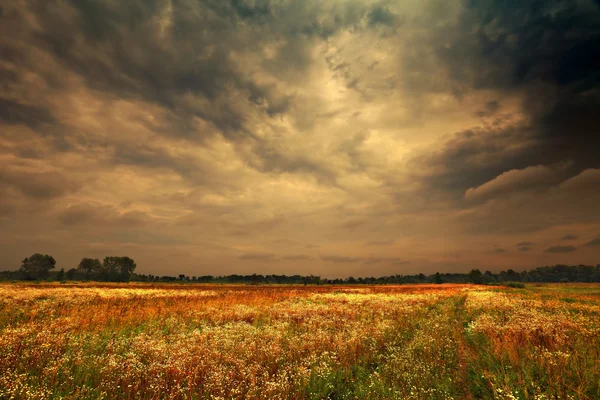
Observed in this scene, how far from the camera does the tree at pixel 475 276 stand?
130 m

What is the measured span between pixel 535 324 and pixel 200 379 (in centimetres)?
1280

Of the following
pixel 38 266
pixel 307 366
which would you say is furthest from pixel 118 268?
pixel 307 366

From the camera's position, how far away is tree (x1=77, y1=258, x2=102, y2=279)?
154875 millimetres

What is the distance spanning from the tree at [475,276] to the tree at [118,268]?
184 metres

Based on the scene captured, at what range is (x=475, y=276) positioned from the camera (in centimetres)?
13138

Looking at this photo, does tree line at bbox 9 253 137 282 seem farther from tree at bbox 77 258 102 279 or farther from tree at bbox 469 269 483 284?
tree at bbox 469 269 483 284

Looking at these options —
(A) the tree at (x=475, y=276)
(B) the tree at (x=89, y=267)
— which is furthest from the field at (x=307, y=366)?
(B) the tree at (x=89, y=267)

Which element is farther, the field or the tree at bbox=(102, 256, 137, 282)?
the tree at bbox=(102, 256, 137, 282)

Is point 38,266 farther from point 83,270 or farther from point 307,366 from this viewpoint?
point 307,366

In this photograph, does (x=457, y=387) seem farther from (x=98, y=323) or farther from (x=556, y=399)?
(x=98, y=323)

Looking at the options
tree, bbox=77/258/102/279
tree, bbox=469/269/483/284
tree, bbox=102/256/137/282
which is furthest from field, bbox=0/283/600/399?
tree, bbox=77/258/102/279

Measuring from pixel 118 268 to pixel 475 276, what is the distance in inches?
7652

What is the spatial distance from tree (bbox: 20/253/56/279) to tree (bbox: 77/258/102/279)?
12.8 meters

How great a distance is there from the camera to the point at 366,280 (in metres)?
176
